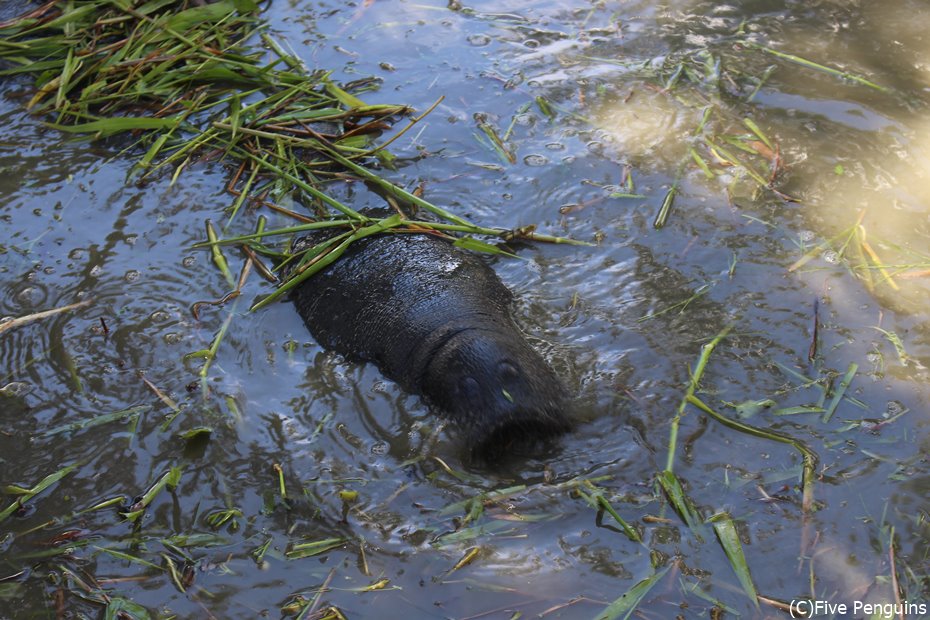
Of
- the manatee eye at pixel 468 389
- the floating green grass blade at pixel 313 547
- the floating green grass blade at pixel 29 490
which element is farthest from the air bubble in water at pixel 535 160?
the floating green grass blade at pixel 29 490

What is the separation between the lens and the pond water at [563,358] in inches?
110

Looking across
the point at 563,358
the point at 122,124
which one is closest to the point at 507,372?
the point at 563,358

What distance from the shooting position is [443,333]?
326cm

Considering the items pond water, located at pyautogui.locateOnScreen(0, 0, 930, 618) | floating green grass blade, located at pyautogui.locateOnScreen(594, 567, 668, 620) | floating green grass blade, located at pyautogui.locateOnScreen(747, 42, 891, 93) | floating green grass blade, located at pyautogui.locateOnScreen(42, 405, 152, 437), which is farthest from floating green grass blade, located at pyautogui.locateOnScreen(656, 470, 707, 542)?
floating green grass blade, located at pyautogui.locateOnScreen(747, 42, 891, 93)

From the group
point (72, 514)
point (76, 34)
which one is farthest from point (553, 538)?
point (76, 34)

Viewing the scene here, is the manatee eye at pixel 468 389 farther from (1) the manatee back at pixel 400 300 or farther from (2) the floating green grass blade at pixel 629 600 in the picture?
(2) the floating green grass blade at pixel 629 600

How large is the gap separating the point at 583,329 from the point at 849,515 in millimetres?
1340

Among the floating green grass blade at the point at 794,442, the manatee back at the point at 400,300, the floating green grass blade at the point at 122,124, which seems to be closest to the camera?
the floating green grass blade at the point at 794,442

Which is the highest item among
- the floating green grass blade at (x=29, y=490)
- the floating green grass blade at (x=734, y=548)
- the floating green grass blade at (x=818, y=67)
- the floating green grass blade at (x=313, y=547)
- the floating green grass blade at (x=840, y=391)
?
the floating green grass blade at (x=818, y=67)

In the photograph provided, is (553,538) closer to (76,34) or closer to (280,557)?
(280,557)

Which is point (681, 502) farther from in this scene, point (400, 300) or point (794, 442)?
point (400, 300)

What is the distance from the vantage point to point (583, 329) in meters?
3.74

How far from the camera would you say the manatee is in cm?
305

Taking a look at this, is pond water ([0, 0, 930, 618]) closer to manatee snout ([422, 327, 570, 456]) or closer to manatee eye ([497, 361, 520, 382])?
manatee snout ([422, 327, 570, 456])
